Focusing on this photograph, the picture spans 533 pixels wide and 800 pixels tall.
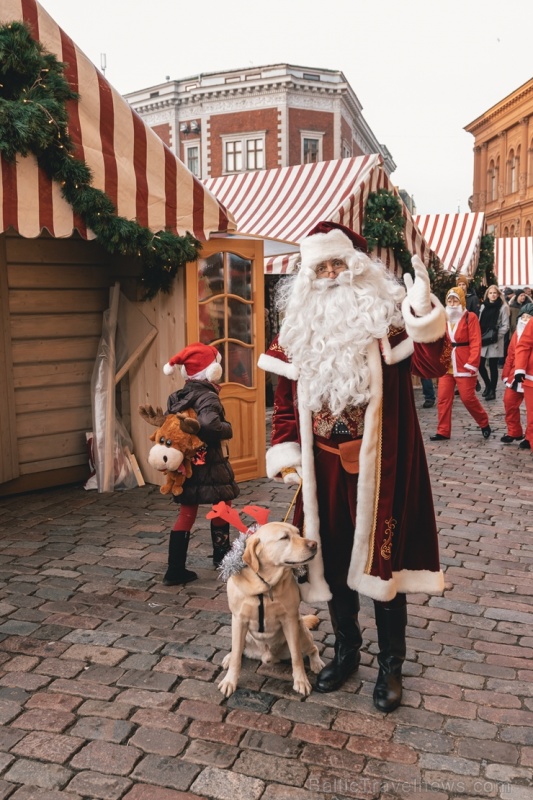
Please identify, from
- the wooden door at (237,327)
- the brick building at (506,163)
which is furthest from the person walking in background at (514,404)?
the brick building at (506,163)

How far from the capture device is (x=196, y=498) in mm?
4645

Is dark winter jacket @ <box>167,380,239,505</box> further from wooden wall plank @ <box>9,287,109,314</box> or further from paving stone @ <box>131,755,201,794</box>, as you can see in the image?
wooden wall plank @ <box>9,287,109,314</box>

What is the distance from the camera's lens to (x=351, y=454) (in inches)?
125

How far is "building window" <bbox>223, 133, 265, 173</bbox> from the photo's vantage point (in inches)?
1481

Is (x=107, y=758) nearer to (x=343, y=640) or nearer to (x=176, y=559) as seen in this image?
(x=343, y=640)

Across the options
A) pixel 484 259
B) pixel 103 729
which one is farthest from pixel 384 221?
pixel 103 729

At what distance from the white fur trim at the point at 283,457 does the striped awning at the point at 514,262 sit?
20.7 metres

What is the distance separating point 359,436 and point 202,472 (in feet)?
5.65

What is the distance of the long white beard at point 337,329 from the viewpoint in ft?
10.1

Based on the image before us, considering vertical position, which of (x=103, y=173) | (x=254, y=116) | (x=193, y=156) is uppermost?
(x=254, y=116)

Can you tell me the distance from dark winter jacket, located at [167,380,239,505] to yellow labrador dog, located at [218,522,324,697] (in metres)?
1.35

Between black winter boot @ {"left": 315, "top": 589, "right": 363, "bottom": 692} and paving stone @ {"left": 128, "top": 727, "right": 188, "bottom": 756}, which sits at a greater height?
black winter boot @ {"left": 315, "top": 589, "right": 363, "bottom": 692}

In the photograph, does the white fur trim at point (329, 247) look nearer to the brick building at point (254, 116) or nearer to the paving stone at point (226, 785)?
the paving stone at point (226, 785)

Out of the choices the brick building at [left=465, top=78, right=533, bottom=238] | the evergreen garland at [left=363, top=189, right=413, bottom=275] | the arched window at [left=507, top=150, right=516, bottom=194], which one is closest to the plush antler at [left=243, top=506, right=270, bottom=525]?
the evergreen garland at [left=363, top=189, right=413, bottom=275]
